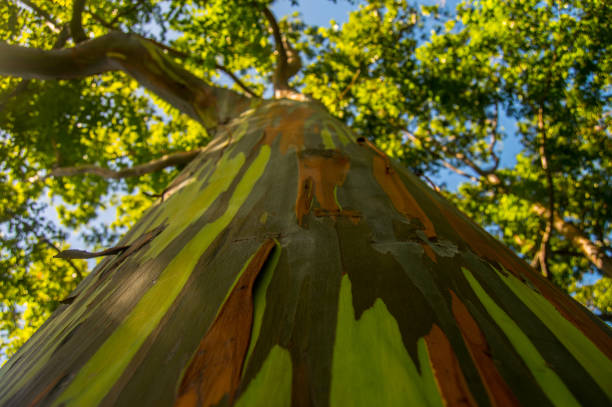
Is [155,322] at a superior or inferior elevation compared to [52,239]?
inferior

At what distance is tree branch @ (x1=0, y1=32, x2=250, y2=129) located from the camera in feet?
9.68

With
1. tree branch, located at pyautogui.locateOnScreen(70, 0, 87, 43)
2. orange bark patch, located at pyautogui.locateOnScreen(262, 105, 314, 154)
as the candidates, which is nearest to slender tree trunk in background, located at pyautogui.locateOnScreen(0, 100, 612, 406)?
orange bark patch, located at pyautogui.locateOnScreen(262, 105, 314, 154)

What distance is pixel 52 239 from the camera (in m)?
5.46

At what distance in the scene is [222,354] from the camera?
0.65m

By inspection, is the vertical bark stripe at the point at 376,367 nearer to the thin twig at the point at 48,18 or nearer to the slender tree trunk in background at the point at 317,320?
the slender tree trunk in background at the point at 317,320

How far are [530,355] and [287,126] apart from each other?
1.75m

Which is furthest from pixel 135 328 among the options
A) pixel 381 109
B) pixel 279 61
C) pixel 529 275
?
pixel 381 109

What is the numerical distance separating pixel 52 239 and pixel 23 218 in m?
0.48

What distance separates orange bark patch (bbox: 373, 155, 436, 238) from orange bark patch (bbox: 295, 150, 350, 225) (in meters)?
0.15

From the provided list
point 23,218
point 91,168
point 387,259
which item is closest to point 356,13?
point 91,168

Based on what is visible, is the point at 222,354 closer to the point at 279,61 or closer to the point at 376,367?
the point at 376,367

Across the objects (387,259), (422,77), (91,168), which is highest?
(422,77)

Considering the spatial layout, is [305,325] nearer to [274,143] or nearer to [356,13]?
[274,143]

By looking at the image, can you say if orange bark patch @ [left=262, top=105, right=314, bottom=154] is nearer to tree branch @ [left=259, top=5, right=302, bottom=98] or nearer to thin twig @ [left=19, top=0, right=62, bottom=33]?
tree branch @ [left=259, top=5, right=302, bottom=98]
